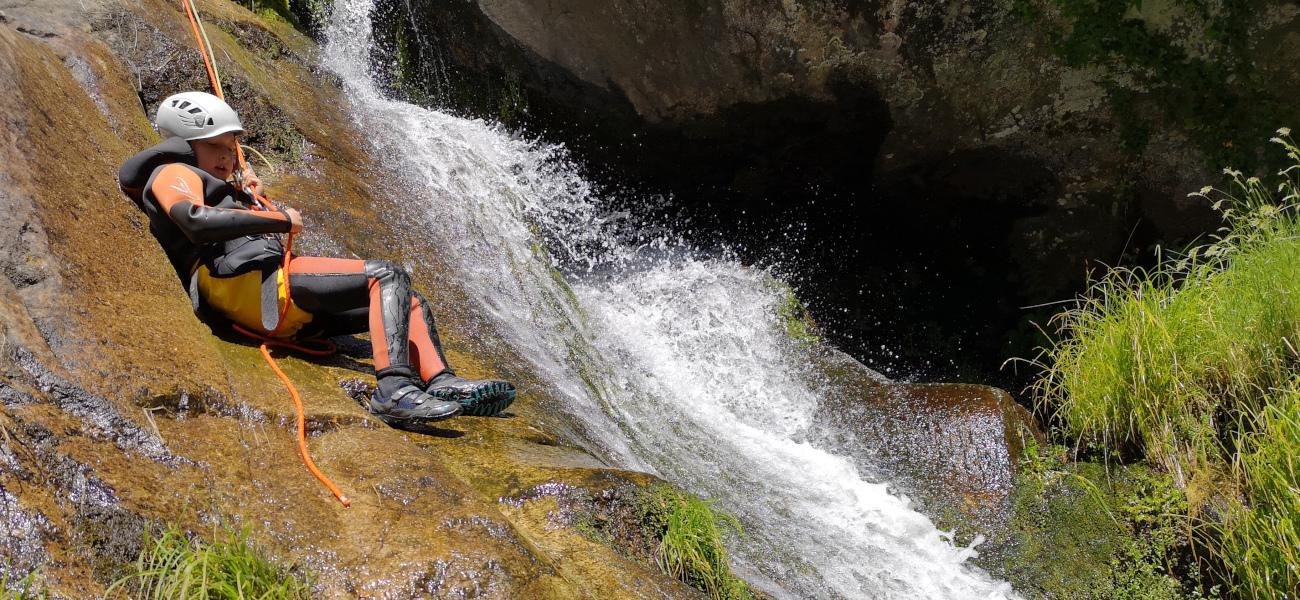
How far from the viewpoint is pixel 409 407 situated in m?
3.07

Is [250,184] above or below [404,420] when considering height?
above

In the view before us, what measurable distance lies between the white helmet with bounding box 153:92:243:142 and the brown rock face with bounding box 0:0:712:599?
1.37 feet

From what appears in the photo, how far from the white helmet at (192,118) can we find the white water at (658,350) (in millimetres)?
1682

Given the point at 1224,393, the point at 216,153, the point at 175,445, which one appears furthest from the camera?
the point at 1224,393

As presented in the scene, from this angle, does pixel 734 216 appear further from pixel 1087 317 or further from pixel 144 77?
pixel 144 77

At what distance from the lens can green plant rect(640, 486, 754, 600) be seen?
3.00 metres

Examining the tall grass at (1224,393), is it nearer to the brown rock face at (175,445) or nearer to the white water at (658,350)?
the white water at (658,350)

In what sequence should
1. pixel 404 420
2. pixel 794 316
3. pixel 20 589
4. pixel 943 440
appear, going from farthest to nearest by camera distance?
pixel 794 316 < pixel 943 440 < pixel 404 420 < pixel 20 589

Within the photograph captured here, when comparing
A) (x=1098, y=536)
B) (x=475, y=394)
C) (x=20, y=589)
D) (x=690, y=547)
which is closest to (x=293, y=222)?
(x=475, y=394)

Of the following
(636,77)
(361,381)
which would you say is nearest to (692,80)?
(636,77)

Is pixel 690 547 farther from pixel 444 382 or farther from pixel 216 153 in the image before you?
pixel 216 153

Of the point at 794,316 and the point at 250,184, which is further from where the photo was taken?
the point at 794,316

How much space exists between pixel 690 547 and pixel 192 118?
2.37m

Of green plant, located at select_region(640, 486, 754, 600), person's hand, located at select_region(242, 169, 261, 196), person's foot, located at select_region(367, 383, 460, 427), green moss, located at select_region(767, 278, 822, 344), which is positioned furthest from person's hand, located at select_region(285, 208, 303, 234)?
green moss, located at select_region(767, 278, 822, 344)
